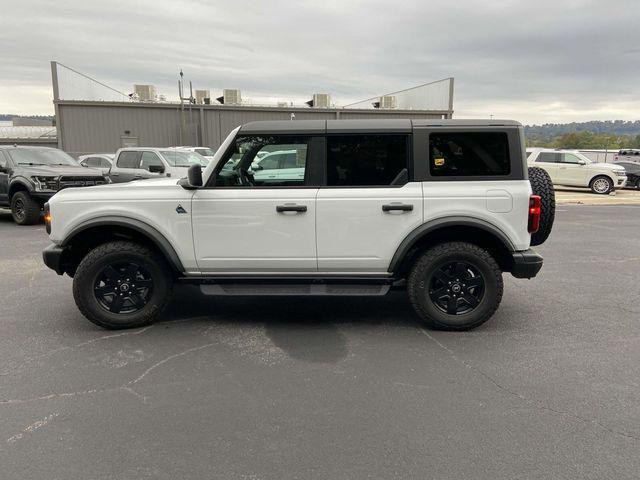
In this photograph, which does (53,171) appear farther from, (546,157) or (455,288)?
(546,157)

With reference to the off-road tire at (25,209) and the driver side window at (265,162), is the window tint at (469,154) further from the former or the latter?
the off-road tire at (25,209)

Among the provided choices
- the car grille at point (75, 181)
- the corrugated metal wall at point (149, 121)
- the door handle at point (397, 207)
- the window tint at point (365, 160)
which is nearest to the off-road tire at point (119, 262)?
the window tint at point (365, 160)

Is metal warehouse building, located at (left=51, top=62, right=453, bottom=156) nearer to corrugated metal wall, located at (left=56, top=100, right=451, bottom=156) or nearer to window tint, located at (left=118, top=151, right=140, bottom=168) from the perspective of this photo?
corrugated metal wall, located at (left=56, top=100, right=451, bottom=156)

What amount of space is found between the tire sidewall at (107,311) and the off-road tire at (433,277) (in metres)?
2.25

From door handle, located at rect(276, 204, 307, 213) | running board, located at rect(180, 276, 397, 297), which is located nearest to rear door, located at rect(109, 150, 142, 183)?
Result: running board, located at rect(180, 276, 397, 297)

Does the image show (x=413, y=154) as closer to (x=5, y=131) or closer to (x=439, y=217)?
(x=439, y=217)

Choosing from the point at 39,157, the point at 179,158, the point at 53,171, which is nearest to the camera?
the point at 53,171

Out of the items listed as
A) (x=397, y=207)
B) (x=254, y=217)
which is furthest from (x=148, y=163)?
(x=397, y=207)

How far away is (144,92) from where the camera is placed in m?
29.6

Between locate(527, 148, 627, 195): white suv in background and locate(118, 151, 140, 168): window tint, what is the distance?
14045 millimetres

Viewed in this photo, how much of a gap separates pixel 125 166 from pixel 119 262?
11068 mm

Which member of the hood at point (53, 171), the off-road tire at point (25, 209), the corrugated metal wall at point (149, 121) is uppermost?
the corrugated metal wall at point (149, 121)

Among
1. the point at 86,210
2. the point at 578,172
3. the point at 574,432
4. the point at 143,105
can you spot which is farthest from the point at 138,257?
the point at 143,105

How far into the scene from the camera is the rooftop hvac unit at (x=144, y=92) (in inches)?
1160
